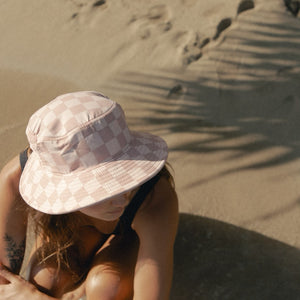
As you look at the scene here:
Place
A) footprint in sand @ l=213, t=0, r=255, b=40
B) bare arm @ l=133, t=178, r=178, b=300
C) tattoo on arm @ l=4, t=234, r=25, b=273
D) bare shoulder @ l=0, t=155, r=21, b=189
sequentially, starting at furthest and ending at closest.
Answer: footprint in sand @ l=213, t=0, r=255, b=40 < tattoo on arm @ l=4, t=234, r=25, b=273 < bare shoulder @ l=0, t=155, r=21, b=189 < bare arm @ l=133, t=178, r=178, b=300

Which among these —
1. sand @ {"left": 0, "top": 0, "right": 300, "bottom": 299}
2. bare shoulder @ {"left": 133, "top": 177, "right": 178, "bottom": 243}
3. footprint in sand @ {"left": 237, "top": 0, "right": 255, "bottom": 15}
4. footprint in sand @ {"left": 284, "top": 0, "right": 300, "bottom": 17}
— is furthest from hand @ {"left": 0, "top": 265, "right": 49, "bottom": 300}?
footprint in sand @ {"left": 284, "top": 0, "right": 300, "bottom": 17}

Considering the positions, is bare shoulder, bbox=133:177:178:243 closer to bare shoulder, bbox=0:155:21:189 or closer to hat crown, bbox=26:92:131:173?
hat crown, bbox=26:92:131:173

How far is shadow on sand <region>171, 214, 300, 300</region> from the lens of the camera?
2.03 meters

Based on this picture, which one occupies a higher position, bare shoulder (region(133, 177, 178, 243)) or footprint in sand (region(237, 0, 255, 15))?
bare shoulder (region(133, 177, 178, 243))

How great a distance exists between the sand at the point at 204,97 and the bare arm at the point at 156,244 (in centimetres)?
48

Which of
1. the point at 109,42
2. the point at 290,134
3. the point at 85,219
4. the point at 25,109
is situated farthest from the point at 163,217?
the point at 109,42

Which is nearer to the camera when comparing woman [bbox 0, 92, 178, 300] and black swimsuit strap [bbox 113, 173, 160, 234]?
woman [bbox 0, 92, 178, 300]

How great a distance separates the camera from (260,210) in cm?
235

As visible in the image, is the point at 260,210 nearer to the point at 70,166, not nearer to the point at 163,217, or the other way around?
the point at 163,217

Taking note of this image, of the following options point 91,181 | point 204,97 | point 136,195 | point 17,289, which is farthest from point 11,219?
point 204,97

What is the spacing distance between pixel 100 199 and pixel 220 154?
1.41m

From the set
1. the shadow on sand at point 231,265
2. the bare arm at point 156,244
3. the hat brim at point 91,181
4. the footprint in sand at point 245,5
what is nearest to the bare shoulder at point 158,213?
the bare arm at point 156,244

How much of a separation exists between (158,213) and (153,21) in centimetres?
228

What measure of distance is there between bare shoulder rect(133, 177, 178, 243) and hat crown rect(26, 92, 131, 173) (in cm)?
38
